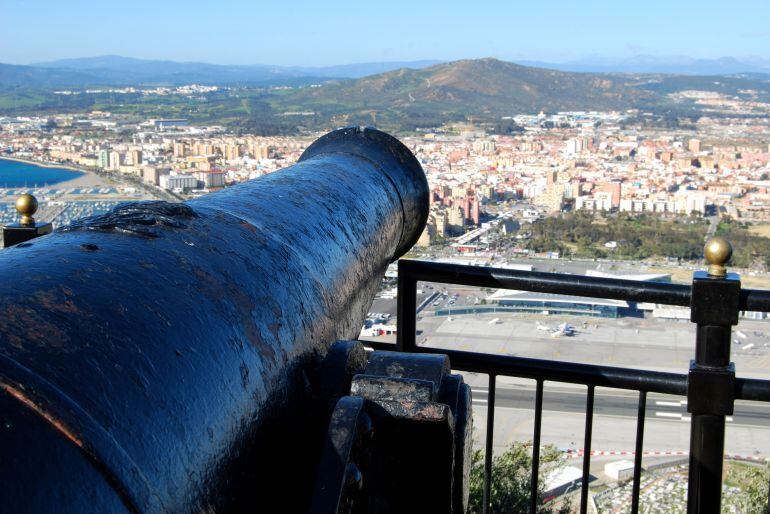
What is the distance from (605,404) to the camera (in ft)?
23.8

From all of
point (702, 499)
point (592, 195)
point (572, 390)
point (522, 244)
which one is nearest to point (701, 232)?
point (522, 244)

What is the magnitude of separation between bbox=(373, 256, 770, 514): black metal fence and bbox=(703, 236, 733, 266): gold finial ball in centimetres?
3

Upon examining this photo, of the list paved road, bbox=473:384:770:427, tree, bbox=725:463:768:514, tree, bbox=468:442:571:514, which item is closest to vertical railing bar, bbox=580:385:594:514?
tree, bbox=468:442:571:514

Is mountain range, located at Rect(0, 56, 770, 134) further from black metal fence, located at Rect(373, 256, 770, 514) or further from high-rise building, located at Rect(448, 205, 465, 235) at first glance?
black metal fence, located at Rect(373, 256, 770, 514)

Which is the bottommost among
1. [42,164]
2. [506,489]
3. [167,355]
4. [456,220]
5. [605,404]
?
[456,220]

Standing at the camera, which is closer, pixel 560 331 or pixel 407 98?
pixel 560 331

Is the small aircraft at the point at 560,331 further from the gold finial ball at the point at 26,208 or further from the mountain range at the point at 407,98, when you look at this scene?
the mountain range at the point at 407,98

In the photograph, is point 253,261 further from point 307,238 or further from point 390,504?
point 390,504

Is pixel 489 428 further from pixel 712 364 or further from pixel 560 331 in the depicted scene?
pixel 560 331

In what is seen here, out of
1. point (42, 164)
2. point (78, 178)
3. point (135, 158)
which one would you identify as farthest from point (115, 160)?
point (78, 178)

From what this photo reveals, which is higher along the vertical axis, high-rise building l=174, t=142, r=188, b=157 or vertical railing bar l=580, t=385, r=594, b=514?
vertical railing bar l=580, t=385, r=594, b=514

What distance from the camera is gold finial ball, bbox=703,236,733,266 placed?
154cm

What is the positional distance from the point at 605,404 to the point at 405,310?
572 centimetres

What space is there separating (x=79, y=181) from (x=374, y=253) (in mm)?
17123
